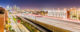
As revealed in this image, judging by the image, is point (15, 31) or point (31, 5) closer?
point (15, 31)

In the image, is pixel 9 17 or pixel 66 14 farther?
pixel 9 17

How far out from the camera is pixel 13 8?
316 centimetres

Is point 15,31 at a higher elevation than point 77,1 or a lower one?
lower

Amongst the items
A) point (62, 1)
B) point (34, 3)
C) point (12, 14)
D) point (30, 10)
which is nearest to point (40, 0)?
point (34, 3)

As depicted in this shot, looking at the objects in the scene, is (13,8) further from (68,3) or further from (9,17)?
(68,3)

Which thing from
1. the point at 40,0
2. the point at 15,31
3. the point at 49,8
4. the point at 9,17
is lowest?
the point at 15,31

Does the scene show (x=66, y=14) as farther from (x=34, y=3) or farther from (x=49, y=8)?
(x=34, y=3)

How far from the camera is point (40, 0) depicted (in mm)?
3123

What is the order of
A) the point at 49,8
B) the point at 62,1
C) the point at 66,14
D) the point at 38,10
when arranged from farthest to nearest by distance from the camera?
the point at 38,10, the point at 49,8, the point at 62,1, the point at 66,14

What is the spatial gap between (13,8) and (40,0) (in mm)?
717

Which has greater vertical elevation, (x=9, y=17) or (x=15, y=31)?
(x=9, y=17)

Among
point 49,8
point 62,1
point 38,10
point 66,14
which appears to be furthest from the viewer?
point 38,10

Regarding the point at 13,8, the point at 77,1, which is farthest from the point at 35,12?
the point at 77,1

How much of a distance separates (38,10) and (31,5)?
23cm
